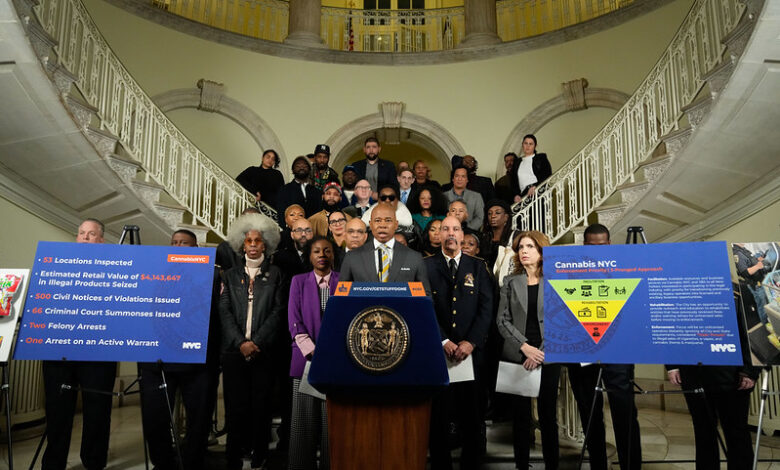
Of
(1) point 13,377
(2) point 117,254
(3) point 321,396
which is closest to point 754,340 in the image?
(3) point 321,396

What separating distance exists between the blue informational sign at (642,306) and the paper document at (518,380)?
56cm

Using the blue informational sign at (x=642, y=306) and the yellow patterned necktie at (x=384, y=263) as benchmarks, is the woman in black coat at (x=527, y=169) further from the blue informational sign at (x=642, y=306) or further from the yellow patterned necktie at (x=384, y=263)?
the blue informational sign at (x=642, y=306)

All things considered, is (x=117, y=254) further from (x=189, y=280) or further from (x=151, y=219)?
(x=151, y=219)

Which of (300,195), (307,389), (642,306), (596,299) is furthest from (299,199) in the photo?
(642,306)

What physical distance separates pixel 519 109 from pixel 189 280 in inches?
347

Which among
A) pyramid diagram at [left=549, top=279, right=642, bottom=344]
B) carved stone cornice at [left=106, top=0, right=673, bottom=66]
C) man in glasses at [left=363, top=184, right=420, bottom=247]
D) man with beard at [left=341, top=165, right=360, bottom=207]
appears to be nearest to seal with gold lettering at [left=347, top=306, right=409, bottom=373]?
pyramid diagram at [left=549, top=279, right=642, bottom=344]

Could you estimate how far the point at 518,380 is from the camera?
3.76 m

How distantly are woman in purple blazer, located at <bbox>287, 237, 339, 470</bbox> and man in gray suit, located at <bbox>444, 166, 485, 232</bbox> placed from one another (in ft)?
10.1

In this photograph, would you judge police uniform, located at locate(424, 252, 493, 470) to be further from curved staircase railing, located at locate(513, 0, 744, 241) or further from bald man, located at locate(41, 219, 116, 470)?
curved staircase railing, located at locate(513, 0, 744, 241)

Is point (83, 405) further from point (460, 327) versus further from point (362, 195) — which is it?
point (362, 195)

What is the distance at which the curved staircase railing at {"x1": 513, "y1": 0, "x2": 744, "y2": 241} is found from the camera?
20.0 feet

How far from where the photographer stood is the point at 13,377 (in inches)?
212

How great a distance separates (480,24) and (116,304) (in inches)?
379

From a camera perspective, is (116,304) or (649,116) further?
(649,116)
